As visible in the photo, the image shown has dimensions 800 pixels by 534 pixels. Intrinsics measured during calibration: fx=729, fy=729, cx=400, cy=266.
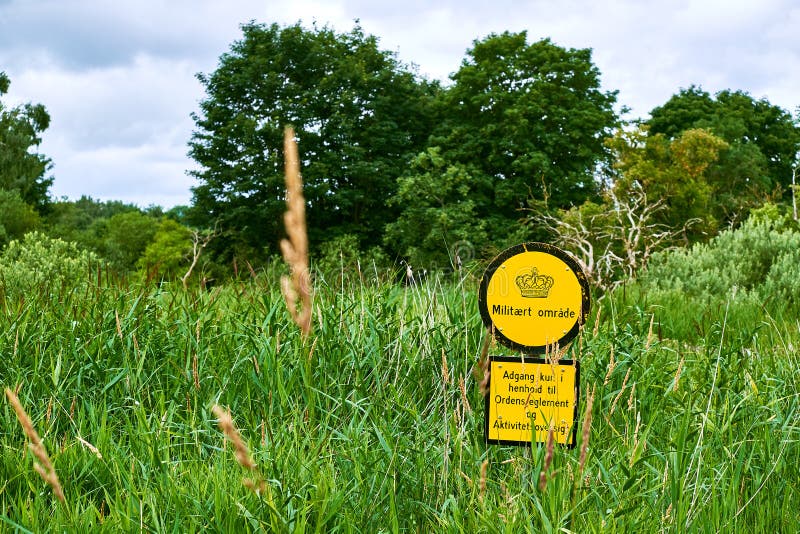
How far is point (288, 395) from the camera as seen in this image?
10.4ft

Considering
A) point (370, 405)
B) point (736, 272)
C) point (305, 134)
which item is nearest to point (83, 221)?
point (305, 134)

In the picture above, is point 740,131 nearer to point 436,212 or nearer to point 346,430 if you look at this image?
point 436,212

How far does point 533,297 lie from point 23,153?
1376 inches

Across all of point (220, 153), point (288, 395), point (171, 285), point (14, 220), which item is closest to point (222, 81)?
point (220, 153)

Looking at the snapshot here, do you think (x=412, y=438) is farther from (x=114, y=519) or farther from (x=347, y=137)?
(x=347, y=137)

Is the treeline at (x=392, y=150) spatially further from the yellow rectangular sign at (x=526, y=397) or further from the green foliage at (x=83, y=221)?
the yellow rectangular sign at (x=526, y=397)

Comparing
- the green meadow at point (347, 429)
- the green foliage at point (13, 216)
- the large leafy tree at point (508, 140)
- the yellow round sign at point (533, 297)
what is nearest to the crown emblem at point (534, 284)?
the yellow round sign at point (533, 297)

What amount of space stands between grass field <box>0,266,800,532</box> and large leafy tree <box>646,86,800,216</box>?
27.7 m

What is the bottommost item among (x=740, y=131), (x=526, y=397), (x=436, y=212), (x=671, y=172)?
(x=526, y=397)

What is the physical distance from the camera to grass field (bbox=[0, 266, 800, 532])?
220 cm

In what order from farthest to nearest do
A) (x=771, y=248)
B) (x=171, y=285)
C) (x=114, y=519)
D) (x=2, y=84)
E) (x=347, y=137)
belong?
(x=2, y=84), (x=347, y=137), (x=771, y=248), (x=171, y=285), (x=114, y=519)

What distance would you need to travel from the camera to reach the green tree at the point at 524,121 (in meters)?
25.8

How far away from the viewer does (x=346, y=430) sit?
2762 mm

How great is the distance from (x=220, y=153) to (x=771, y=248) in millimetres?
22258
